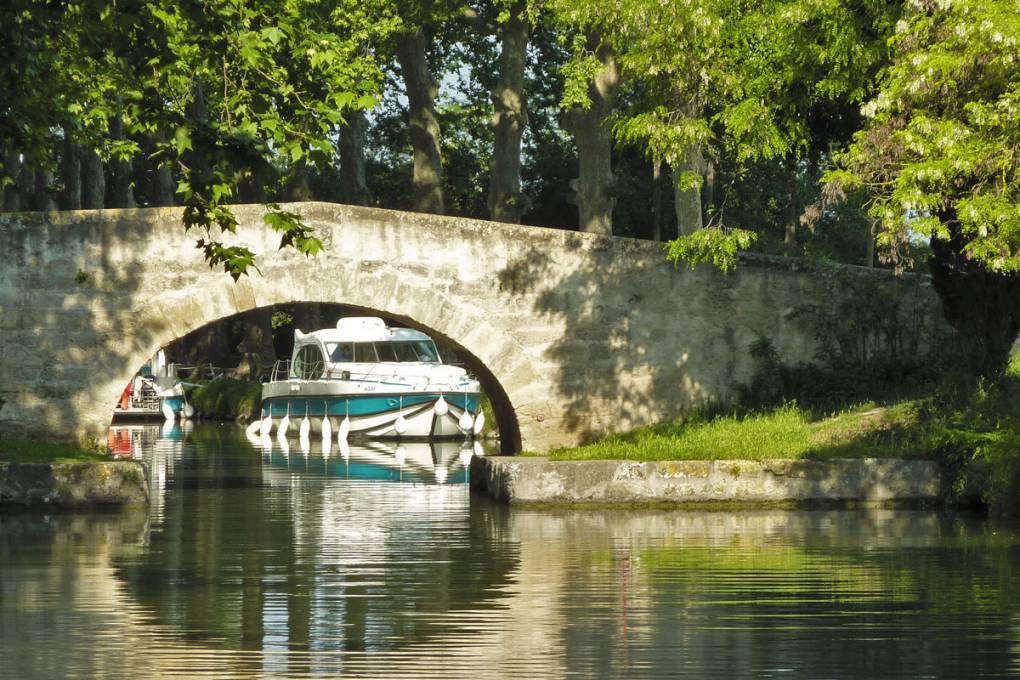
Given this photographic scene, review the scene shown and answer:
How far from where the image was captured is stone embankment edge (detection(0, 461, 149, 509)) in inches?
638

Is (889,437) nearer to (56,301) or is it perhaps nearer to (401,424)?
(56,301)

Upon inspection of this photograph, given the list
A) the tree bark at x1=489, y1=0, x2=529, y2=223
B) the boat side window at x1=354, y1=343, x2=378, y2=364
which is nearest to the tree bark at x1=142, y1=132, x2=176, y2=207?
the boat side window at x1=354, y1=343, x2=378, y2=364

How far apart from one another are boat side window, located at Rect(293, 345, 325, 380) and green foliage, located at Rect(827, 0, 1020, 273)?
65.4 ft

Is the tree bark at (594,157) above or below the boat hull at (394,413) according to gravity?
above

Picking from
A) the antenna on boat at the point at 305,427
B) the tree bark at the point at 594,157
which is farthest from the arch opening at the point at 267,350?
the tree bark at the point at 594,157

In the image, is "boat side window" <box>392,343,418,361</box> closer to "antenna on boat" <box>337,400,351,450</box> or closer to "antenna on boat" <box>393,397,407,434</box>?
"antenna on boat" <box>337,400,351,450</box>

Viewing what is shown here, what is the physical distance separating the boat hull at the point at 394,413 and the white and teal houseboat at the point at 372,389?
0.06ft

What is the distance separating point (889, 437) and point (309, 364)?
1886cm

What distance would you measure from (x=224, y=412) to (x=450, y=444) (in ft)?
45.9

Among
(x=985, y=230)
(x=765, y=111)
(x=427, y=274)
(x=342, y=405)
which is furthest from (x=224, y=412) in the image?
(x=985, y=230)

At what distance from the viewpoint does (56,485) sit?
637 inches

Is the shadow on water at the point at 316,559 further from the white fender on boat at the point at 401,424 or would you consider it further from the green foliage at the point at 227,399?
the green foliage at the point at 227,399

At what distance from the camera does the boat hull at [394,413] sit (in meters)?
31.0

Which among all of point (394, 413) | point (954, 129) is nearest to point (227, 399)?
point (394, 413)
